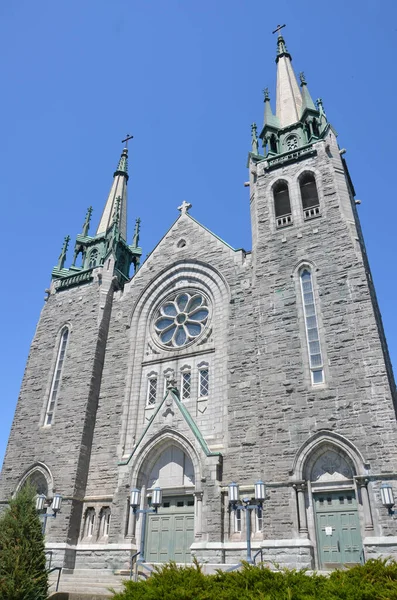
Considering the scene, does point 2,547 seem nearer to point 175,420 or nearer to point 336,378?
point 175,420

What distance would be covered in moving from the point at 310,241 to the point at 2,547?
13254mm

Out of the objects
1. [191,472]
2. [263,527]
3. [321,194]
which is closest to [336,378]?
[263,527]

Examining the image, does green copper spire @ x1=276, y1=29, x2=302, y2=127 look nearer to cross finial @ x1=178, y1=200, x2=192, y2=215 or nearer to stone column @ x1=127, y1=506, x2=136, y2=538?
cross finial @ x1=178, y1=200, x2=192, y2=215

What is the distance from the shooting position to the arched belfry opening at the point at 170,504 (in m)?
14.9

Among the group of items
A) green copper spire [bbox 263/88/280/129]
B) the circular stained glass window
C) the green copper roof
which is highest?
the green copper roof

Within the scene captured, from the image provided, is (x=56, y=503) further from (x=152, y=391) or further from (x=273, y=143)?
(x=273, y=143)

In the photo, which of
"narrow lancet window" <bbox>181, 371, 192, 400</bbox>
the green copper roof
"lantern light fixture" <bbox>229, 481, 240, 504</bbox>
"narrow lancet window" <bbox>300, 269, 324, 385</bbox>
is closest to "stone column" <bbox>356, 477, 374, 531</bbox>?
"narrow lancet window" <bbox>300, 269, 324, 385</bbox>

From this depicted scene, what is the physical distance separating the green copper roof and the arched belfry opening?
61.7ft

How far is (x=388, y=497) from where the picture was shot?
1181cm

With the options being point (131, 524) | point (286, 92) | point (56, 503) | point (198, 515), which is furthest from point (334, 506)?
point (286, 92)

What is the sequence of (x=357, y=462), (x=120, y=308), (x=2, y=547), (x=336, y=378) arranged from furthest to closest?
(x=120, y=308) < (x=336, y=378) < (x=357, y=462) < (x=2, y=547)

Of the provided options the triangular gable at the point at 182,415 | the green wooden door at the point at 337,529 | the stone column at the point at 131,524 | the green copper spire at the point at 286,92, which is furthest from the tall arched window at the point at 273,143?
the stone column at the point at 131,524

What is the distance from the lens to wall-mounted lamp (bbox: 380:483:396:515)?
1180 centimetres

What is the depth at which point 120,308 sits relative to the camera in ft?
69.6
